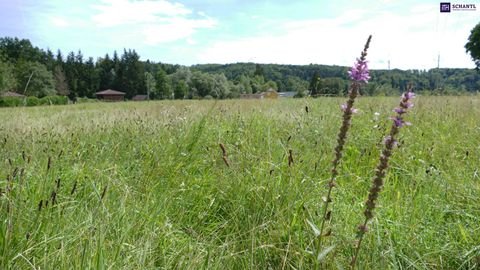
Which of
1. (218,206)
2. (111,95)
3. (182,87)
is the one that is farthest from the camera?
(111,95)

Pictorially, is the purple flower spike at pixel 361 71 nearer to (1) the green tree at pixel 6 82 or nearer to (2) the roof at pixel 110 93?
(1) the green tree at pixel 6 82

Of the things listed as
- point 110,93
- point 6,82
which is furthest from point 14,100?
point 110,93

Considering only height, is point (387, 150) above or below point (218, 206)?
above

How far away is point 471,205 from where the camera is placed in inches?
87.4

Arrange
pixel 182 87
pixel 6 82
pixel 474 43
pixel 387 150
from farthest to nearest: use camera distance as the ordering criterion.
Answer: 1. pixel 474 43
2. pixel 6 82
3. pixel 182 87
4. pixel 387 150

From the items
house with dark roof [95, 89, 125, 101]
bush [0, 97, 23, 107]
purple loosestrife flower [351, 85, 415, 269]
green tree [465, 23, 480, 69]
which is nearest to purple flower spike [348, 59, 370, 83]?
purple loosestrife flower [351, 85, 415, 269]

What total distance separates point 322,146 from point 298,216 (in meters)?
1.77

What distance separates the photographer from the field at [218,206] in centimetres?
161

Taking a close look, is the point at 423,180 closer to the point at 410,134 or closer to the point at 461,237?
the point at 461,237

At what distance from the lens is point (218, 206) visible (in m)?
2.48

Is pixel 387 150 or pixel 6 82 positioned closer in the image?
pixel 387 150

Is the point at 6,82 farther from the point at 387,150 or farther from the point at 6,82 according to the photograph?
the point at 387,150

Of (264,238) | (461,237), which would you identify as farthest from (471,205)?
(264,238)

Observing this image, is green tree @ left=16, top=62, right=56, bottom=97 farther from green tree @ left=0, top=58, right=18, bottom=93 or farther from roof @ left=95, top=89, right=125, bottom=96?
roof @ left=95, top=89, right=125, bottom=96
